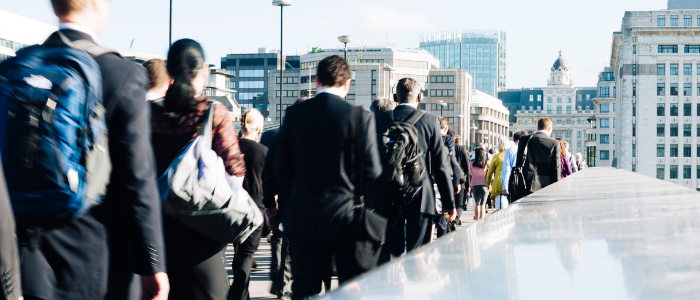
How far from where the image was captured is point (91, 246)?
7.47 ft

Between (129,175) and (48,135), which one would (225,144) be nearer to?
(129,175)

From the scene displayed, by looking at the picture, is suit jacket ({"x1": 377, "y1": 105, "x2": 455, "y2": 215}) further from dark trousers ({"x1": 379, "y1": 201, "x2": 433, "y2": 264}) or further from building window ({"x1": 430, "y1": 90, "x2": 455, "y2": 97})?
building window ({"x1": 430, "y1": 90, "x2": 455, "y2": 97})

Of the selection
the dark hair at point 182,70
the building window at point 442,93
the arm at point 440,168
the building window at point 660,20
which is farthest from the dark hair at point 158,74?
the building window at point 660,20

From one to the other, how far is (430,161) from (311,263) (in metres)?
1.96

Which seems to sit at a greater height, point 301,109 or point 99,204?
point 301,109

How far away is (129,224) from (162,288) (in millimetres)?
268

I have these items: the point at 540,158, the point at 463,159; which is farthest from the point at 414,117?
the point at 463,159

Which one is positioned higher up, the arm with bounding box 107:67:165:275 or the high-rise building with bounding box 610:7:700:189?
the high-rise building with bounding box 610:7:700:189

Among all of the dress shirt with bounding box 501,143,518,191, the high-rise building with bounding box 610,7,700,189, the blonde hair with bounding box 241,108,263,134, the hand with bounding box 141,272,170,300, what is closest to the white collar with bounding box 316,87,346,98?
the hand with bounding box 141,272,170,300

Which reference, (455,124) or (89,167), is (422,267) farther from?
(455,124)

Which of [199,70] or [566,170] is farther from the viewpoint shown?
[566,170]

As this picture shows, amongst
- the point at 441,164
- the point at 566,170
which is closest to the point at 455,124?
the point at 566,170

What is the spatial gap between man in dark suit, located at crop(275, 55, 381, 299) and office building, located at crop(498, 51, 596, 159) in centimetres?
16590

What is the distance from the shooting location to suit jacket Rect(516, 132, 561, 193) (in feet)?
33.1
